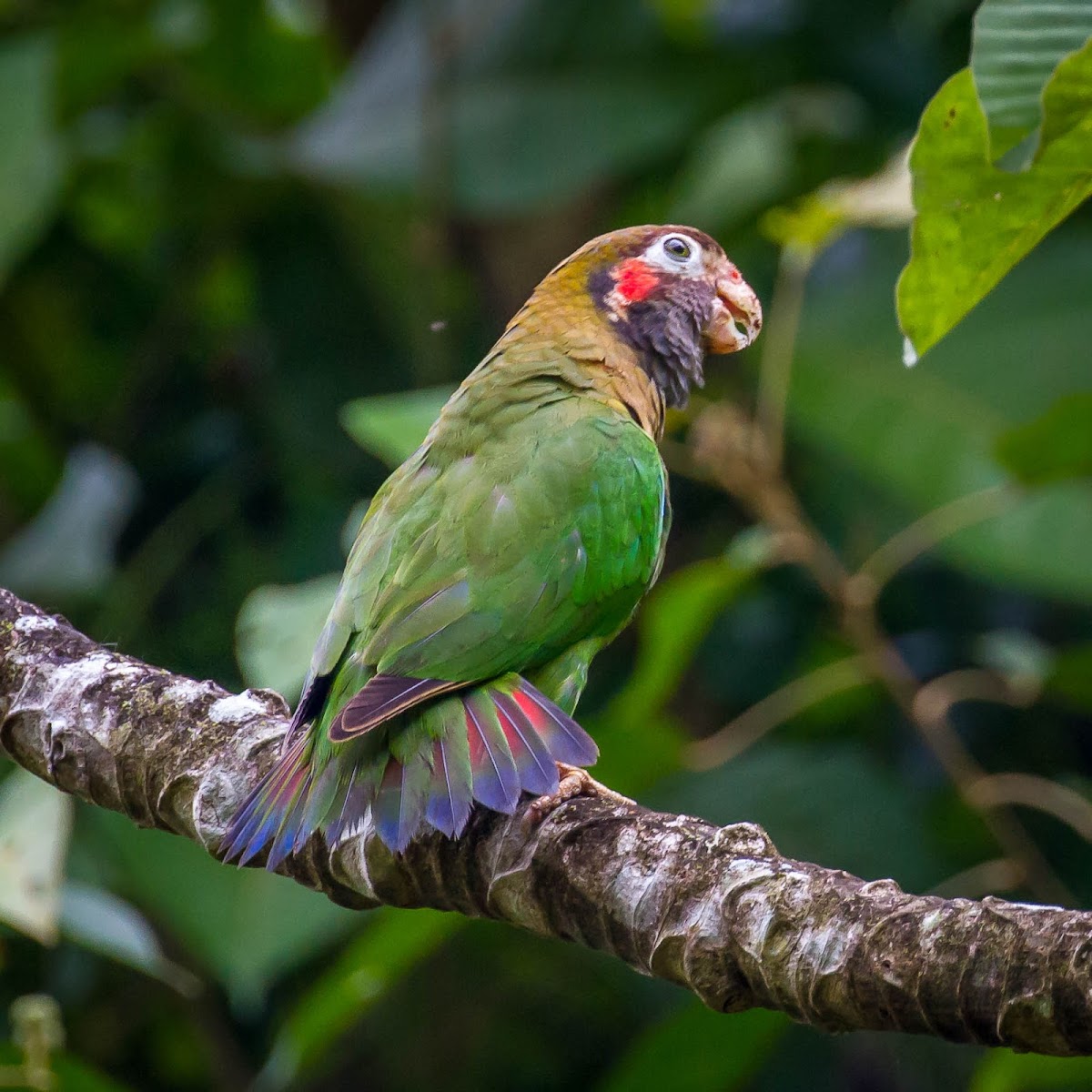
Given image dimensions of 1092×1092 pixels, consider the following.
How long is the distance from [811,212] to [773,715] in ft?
4.32

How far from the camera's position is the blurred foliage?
3.80 meters

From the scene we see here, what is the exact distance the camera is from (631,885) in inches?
74.4

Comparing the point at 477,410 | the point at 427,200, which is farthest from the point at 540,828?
the point at 427,200

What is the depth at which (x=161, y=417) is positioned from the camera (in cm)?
534

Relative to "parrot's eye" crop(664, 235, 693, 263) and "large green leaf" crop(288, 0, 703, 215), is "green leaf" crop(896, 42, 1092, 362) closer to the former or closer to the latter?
"parrot's eye" crop(664, 235, 693, 263)

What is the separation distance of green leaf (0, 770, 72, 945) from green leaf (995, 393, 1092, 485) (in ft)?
7.27

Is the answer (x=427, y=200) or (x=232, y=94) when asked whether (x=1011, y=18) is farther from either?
(x=232, y=94)

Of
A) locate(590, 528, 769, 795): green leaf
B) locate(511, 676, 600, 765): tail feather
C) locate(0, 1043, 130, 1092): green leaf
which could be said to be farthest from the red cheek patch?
locate(0, 1043, 130, 1092): green leaf

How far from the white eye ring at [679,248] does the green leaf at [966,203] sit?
4.21 ft

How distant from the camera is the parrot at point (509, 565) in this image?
2.19m

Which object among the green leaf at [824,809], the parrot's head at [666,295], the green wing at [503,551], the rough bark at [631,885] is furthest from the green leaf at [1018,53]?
the green leaf at [824,809]

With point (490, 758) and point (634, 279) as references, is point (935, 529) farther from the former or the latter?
point (490, 758)

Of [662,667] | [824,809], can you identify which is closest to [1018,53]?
[662,667]

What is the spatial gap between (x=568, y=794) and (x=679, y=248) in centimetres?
149
